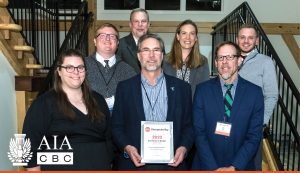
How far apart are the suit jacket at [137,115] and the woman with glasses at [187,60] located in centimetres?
36

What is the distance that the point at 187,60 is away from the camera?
2.84m

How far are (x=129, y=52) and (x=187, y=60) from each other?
53cm

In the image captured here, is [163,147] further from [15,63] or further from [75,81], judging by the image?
[15,63]

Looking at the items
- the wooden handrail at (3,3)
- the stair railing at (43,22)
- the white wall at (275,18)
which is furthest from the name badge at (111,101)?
the white wall at (275,18)

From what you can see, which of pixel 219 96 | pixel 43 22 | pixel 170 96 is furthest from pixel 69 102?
pixel 43 22

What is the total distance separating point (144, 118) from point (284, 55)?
5.86 metres

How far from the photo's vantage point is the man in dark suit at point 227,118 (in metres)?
2.33

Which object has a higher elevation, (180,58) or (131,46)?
(131,46)

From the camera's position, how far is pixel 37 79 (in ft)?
15.2

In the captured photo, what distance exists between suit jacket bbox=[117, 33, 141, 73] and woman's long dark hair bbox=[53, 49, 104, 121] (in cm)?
92

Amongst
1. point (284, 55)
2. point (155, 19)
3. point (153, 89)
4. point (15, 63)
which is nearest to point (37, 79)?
point (15, 63)

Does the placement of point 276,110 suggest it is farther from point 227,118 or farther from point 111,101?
point 111,101

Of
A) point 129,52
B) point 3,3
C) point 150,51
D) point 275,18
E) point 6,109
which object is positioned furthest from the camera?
point 275,18

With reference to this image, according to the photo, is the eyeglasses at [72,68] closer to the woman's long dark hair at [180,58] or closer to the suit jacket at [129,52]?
the woman's long dark hair at [180,58]
